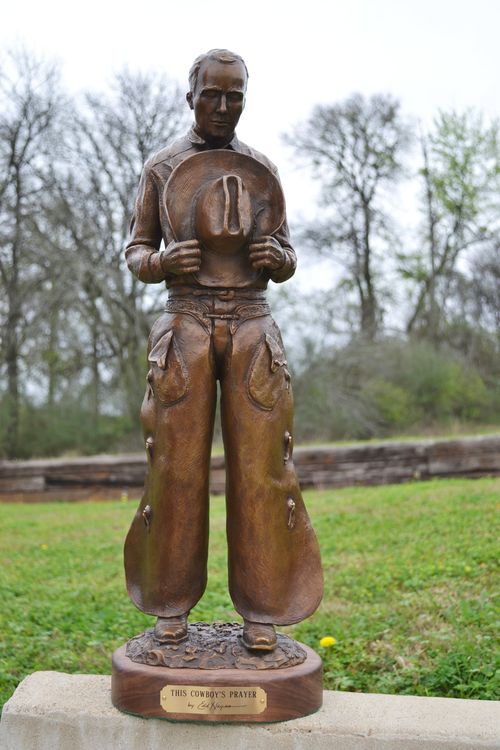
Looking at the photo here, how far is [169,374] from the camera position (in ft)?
10.0

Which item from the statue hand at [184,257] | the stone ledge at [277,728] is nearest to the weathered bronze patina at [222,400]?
the statue hand at [184,257]

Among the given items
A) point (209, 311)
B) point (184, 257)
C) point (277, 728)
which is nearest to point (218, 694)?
point (277, 728)

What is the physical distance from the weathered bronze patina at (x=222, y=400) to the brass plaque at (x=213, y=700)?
0.16m

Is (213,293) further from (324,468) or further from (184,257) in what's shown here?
(324,468)

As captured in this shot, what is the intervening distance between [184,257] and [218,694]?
160 centimetres

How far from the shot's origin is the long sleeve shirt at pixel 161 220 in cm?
316

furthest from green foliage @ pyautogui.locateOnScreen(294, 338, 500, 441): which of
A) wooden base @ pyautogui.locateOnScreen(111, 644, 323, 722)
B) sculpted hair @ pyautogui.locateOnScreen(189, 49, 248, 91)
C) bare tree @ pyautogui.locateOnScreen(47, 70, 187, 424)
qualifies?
wooden base @ pyautogui.locateOnScreen(111, 644, 323, 722)

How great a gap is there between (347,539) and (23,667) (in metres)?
3.18

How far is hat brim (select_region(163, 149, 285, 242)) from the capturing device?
10.1 feet

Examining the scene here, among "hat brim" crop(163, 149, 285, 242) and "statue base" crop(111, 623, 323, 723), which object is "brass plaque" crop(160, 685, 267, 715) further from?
"hat brim" crop(163, 149, 285, 242)

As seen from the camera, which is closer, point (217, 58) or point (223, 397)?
point (217, 58)

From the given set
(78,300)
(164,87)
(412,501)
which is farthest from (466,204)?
(412,501)

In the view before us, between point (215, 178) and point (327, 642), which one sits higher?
point (215, 178)
